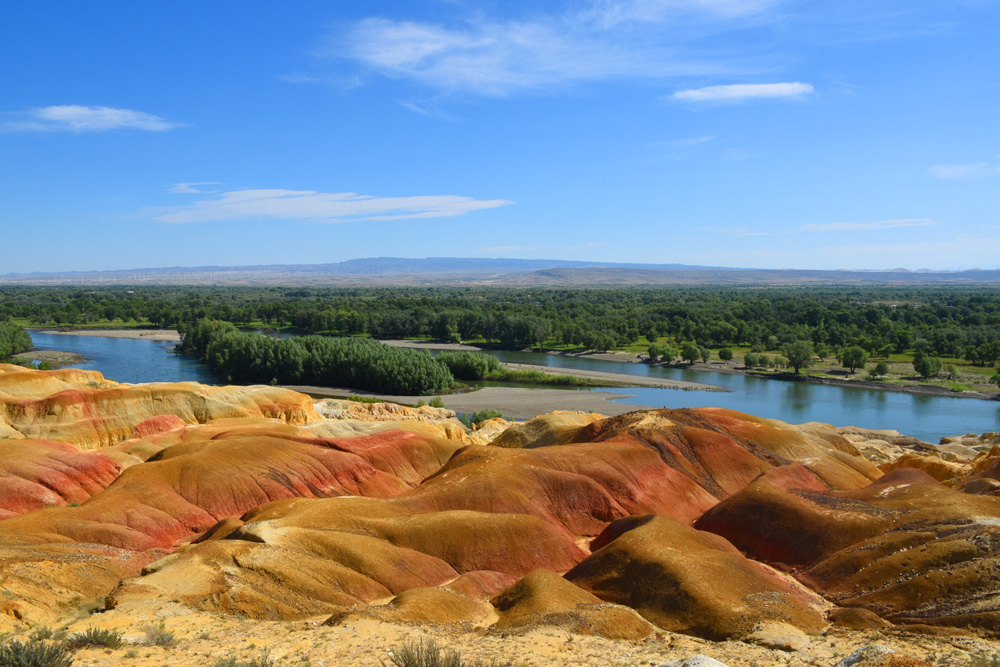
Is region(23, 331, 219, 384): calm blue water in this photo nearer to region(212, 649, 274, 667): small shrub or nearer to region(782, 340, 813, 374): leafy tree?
region(782, 340, 813, 374): leafy tree

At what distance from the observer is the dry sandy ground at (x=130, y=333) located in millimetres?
169375

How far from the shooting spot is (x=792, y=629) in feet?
72.9

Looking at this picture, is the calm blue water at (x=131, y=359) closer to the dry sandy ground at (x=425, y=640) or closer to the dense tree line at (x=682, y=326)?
the dense tree line at (x=682, y=326)

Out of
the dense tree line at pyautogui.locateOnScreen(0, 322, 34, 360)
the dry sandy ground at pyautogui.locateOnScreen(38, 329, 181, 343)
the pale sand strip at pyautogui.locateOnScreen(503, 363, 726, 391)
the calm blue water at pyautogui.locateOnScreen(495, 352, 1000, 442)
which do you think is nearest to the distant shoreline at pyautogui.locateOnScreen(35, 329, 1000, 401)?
the pale sand strip at pyautogui.locateOnScreen(503, 363, 726, 391)

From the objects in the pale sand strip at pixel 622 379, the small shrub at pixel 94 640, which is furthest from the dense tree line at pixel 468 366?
the small shrub at pixel 94 640

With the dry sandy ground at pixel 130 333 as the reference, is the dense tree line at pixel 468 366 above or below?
below

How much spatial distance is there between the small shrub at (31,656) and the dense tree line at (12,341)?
12982 cm

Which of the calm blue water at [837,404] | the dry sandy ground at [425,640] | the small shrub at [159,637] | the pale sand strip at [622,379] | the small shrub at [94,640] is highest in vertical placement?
the small shrub at [94,640]

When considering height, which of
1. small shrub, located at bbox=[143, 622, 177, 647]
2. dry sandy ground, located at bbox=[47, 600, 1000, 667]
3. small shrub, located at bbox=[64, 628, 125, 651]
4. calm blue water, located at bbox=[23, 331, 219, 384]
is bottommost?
calm blue water, located at bbox=[23, 331, 219, 384]

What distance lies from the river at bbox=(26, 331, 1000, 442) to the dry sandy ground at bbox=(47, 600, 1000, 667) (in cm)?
6475

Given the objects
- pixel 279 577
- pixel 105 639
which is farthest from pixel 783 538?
pixel 105 639

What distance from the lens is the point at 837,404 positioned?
318 feet

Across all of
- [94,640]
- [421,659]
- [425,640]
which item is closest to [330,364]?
[425,640]

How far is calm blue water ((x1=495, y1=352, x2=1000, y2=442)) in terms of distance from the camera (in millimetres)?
84250
